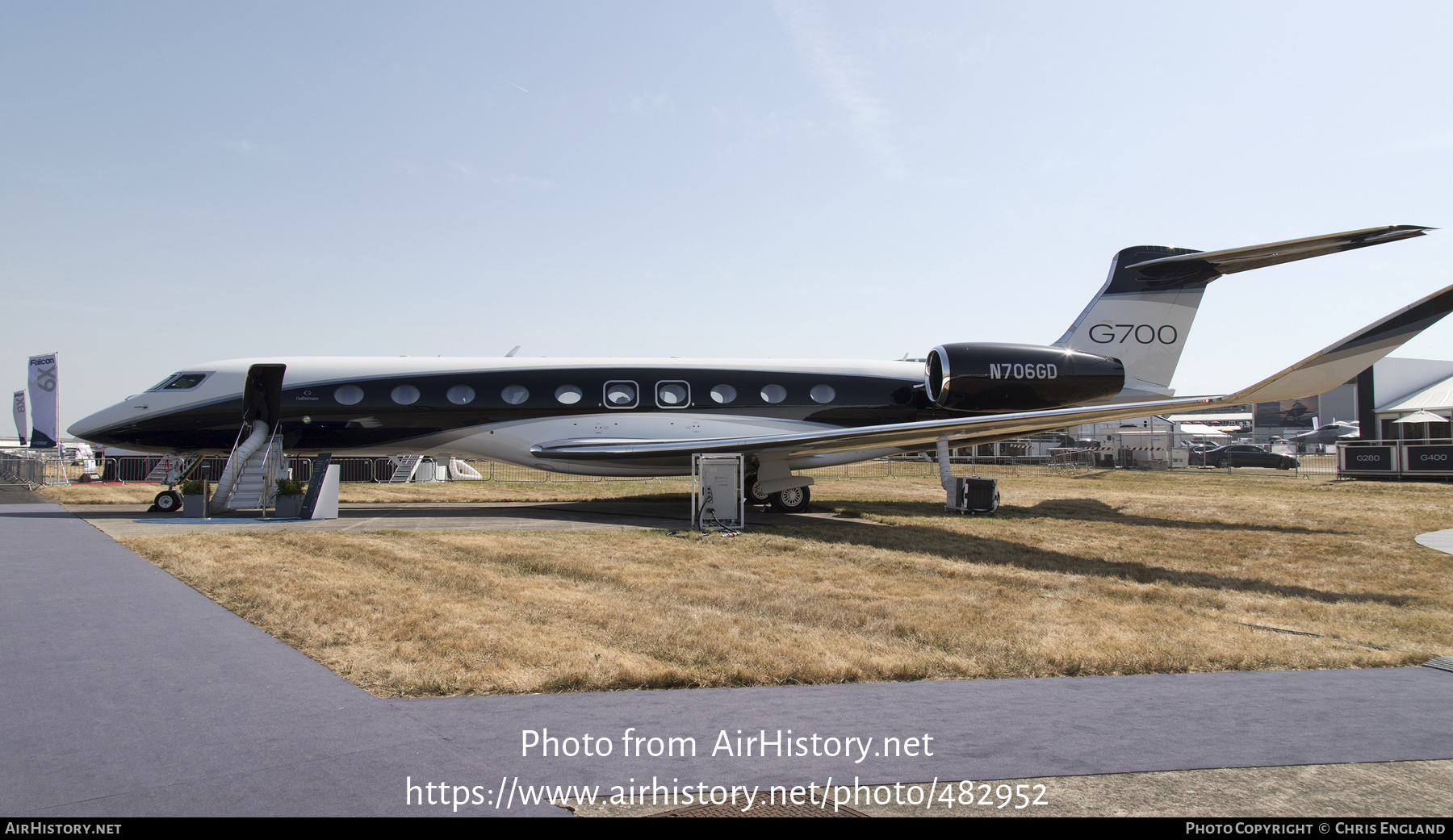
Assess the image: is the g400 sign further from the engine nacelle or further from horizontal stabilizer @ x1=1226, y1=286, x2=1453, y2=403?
horizontal stabilizer @ x1=1226, y1=286, x2=1453, y2=403

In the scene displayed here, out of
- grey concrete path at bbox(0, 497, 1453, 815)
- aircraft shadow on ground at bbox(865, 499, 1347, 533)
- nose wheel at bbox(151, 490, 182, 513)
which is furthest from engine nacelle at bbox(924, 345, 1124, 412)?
nose wheel at bbox(151, 490, 182, 513)

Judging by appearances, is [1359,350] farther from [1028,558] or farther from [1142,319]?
[1142,319]

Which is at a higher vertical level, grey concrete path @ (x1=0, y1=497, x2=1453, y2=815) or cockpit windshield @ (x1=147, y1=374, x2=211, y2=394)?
cockpit windshield @ (x1=147, y1=374, x2=211, y2=394)

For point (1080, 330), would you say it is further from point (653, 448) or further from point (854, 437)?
point (653, 448)

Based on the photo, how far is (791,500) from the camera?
55.9ft

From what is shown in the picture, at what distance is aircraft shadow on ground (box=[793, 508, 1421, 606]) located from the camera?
305 inches

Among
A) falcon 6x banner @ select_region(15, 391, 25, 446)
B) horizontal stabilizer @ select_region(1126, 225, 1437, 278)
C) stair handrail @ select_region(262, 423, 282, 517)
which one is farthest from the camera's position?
falcon 6x banner @ select_region(15, 391, 25, 446)

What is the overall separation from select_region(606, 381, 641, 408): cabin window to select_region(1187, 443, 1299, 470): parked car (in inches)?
1318

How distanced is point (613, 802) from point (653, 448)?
1237 centimetres

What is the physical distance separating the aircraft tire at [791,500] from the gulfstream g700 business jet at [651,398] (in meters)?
0.03

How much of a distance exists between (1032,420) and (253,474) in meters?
13.9

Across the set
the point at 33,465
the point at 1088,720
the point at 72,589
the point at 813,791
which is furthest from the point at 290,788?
the point at 33,465

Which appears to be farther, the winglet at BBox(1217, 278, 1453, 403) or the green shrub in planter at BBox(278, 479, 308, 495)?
the green shrub in planter at BBox(278, 479, 308, 495)

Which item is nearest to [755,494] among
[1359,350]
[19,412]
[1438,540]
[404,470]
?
[1359,350]
